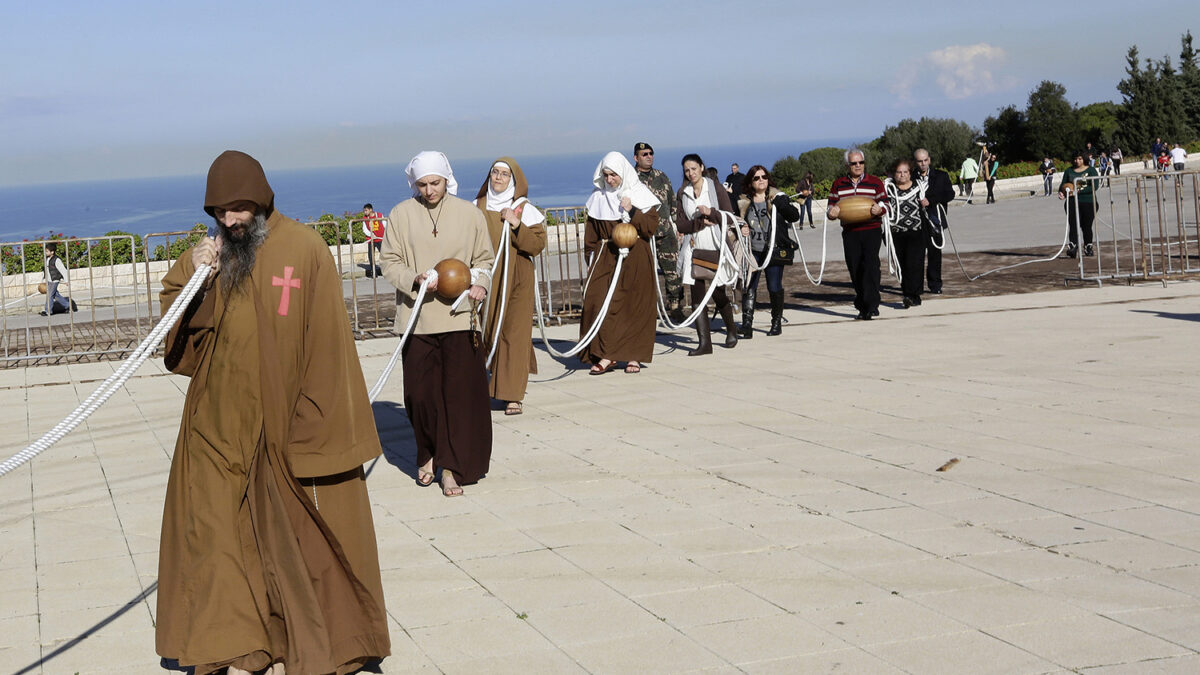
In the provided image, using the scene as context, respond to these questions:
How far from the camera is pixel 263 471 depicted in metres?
4.42

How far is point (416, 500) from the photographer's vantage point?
725 cm

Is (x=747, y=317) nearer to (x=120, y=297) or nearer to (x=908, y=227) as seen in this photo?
(x=908, y=227)

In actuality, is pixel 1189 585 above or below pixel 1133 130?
below

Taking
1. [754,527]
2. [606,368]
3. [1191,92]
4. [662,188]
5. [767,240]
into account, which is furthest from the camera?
[1191,92]

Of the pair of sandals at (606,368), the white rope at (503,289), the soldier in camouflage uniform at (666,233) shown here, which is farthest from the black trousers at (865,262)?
the white rope at (503,289)

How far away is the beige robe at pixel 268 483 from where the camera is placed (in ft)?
14.3

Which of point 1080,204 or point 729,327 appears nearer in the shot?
point 729,327

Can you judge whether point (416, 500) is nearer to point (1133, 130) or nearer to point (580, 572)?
point (580, 572)

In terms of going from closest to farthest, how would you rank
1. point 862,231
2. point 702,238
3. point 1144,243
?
point 702,238, point 862,231, point 1144,243

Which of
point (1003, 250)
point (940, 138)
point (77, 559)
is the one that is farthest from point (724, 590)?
point (940, 138)

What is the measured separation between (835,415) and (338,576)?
16.9 feet

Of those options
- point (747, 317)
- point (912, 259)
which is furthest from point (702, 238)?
point (912, 259)

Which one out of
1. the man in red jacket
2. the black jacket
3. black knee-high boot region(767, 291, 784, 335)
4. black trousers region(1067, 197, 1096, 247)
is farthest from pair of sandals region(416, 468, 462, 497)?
black trousers region(1067, 197, 1096, 247)

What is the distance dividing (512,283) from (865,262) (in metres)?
5.72
